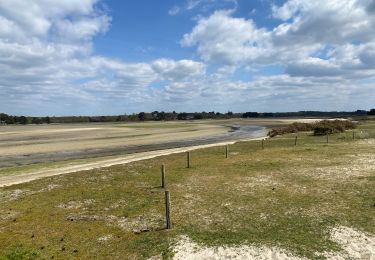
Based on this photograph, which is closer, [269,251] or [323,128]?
[269,251]

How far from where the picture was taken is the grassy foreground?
14078 mm

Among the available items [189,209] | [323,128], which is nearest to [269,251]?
[189,209]

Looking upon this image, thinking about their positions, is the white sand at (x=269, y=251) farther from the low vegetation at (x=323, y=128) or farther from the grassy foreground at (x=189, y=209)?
the low vegetation at (x=323, y=128)

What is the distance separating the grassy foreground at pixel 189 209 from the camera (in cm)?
1408

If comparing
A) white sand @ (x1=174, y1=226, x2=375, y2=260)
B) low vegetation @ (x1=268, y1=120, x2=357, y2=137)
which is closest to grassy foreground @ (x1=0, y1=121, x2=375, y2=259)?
white sand @ (x1=174, y1=226, x2=375, y2=260)

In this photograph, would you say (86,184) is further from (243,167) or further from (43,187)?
(243,167)

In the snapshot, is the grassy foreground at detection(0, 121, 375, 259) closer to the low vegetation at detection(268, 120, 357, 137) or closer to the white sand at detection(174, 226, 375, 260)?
the white sand at detection(174, 226, 375, 260)

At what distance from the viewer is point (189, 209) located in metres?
18.3

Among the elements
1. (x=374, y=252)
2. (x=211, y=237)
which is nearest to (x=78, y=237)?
(x=211, y=237)

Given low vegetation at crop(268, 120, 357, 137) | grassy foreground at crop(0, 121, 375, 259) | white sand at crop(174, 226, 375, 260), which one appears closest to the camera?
white sand at crop(174, 226, 375, 260)

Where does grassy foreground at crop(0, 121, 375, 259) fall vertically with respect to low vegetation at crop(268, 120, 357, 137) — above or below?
below

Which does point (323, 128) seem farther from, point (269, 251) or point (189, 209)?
point (269, 251)

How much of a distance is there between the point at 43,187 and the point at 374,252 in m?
20.3

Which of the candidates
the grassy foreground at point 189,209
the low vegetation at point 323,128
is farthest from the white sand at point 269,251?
the low vegetation at point 323,128
